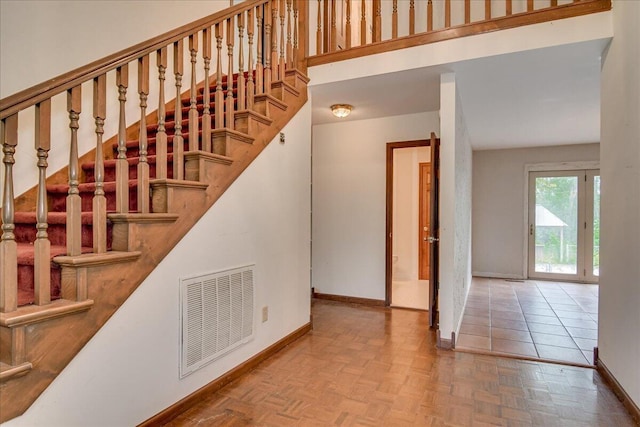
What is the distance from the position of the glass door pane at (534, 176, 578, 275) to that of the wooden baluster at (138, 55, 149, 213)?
6.36 m

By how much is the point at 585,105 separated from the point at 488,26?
6.54 ft

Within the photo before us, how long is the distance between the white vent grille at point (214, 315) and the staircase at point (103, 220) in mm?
365

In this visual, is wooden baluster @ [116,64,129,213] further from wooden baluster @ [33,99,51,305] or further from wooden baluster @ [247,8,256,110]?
wooden baluster @ [247,8,256,110]

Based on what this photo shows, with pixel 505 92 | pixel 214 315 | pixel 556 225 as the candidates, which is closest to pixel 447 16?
pixel 505 92

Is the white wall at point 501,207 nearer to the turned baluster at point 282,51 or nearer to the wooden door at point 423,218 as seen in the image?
the wooden door at point 423,218

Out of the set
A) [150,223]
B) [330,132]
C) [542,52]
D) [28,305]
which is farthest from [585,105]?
[28,305]

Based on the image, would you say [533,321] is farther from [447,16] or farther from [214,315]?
[214,315]

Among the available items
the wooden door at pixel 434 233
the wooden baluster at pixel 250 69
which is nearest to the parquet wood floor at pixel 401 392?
the wooden door at pixel 434 233

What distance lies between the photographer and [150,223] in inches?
70.6

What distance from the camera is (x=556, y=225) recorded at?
19.8ft

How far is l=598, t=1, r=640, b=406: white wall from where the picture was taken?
1.99 metres

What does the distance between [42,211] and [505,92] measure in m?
3.68

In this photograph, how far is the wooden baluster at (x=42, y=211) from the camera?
135cm

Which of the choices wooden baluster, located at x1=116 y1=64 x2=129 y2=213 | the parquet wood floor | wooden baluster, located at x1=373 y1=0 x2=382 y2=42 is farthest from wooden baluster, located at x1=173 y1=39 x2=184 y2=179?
wooden baluster, located at x1=373 y1=0 x2=382 y2=42
